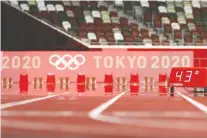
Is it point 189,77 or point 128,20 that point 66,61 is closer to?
point 128,20

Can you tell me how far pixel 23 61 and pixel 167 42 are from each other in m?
7.13

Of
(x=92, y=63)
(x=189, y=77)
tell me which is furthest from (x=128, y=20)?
(x=189, y=77)

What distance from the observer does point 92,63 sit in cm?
2311

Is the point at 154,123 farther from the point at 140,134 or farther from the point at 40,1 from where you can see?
the point at 40,1

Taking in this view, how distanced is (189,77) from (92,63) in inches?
377

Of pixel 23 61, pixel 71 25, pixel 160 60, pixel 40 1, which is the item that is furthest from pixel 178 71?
pixel 40 1

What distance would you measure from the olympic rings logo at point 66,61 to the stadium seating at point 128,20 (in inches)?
75.4

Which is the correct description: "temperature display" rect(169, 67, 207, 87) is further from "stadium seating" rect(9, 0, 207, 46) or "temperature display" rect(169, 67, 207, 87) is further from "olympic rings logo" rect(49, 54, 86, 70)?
"stadium seating" rect(9, 0, 207, 46)

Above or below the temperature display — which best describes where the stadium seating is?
above

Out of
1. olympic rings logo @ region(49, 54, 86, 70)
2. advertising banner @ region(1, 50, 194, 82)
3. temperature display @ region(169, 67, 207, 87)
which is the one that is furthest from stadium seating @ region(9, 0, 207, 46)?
temperature display @ region(169, 67, 207, 87)

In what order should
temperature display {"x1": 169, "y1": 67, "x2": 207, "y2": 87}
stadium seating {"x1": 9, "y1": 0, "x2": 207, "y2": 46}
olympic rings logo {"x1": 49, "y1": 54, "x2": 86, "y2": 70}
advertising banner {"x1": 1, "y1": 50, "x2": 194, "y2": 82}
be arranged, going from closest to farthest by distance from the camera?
temperature display {"x1": 169, "y1": 67, "x2": 207, "y2": 87} → advertising banner {"x1": 1, "y1": 50, "x2": 194, "y2": 82} → olympic rings logo {"x1": 49, "y1": 54, "x2": 86, "y2": 70} → stadium seating {"x1": 9, "y1": 0, "x2": 207, "y2": 46}

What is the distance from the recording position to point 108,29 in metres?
26.0

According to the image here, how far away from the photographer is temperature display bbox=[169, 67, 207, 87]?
548 inches

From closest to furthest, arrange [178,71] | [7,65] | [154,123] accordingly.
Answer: [154,123] → [178,71] → [7,65]
